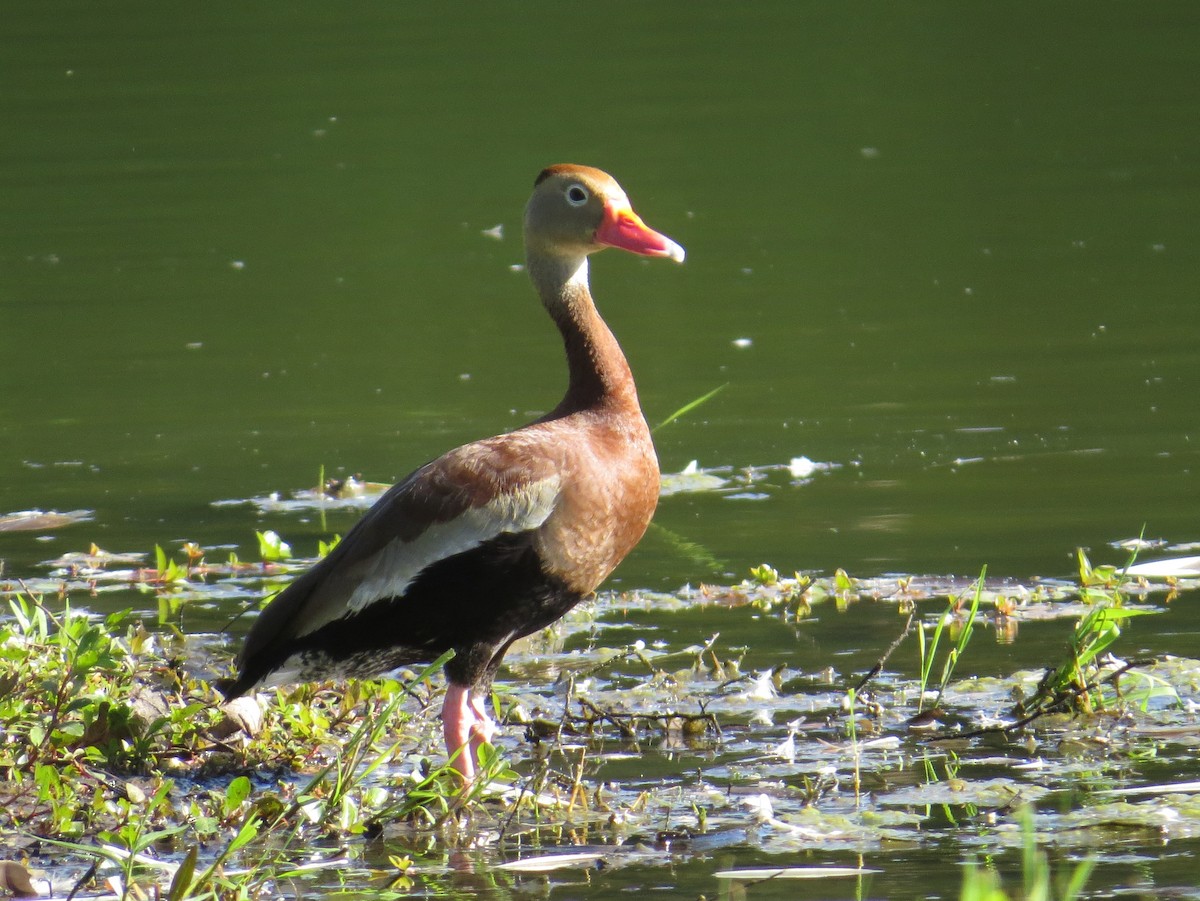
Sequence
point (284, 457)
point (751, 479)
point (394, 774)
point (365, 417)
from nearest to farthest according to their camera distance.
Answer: point (394, 774)
point (751, 479)
point (284, 457)
point (365, 417)

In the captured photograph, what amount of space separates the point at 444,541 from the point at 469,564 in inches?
3.1

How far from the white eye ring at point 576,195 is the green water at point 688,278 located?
1635mm

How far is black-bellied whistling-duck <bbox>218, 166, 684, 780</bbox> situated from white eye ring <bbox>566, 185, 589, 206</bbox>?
26.7 inches

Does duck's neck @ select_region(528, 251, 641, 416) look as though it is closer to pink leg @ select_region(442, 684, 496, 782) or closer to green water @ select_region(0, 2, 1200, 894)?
pink leg @ select_region(442, 684, 496, 782)

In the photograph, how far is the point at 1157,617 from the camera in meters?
5.88

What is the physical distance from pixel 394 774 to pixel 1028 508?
305 centimetres

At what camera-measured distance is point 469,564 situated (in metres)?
4.73

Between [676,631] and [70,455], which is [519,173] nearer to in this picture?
[70,455]

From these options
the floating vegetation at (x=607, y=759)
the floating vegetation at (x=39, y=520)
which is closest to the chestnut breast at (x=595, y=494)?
the floating vegetation at (x=607, y=759)

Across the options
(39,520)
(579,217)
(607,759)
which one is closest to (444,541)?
(607,759)

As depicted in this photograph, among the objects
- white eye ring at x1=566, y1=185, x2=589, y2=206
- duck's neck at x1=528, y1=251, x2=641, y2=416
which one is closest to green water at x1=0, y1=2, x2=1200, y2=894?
duck's neck at x1=528, y1=251, x2=641, y2=416

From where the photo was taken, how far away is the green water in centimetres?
758

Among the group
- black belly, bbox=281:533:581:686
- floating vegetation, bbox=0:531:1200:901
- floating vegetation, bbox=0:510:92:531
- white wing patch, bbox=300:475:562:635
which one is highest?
white wing patch, bbox=300:475:562:635

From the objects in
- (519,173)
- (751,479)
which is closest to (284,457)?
(751,479)
